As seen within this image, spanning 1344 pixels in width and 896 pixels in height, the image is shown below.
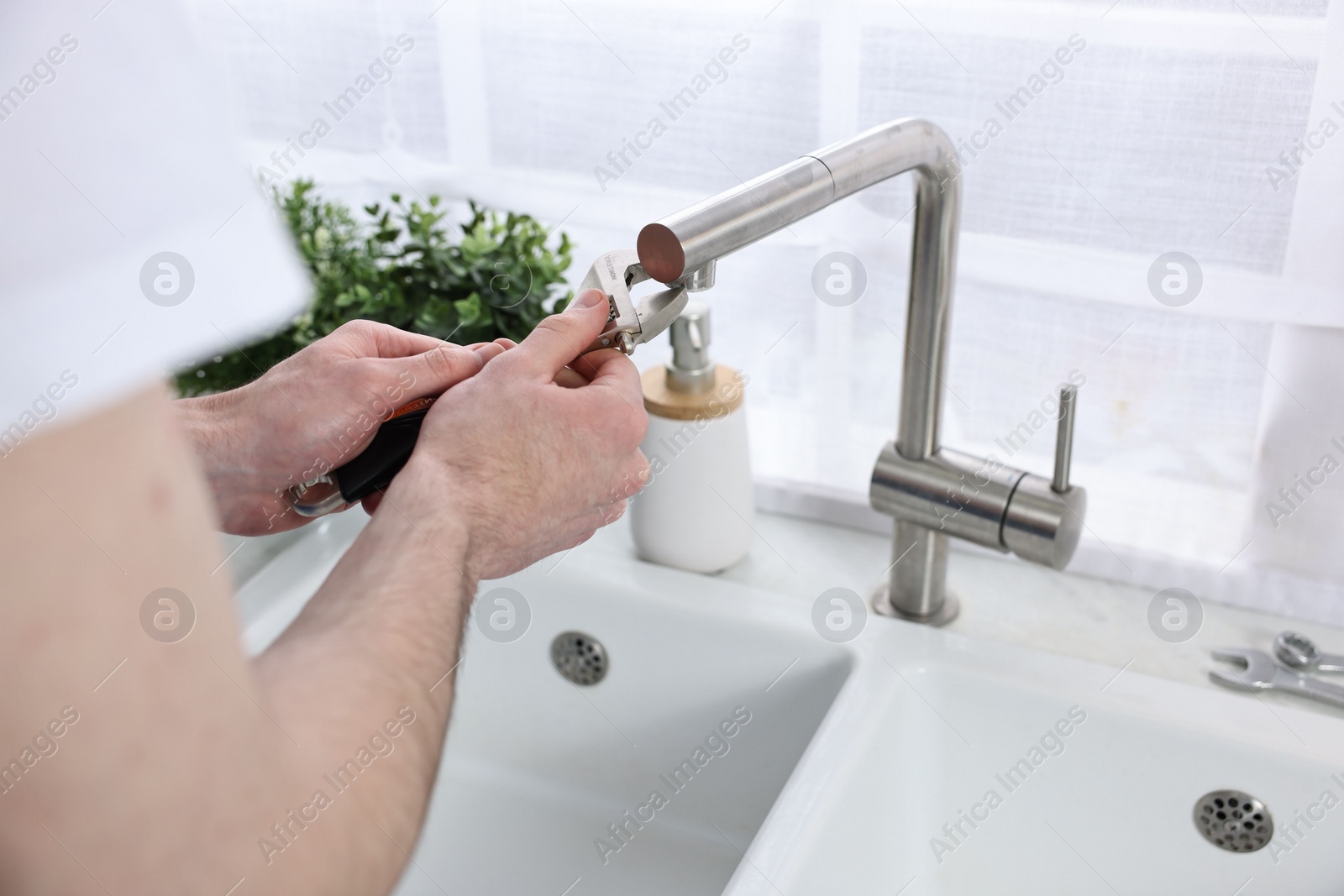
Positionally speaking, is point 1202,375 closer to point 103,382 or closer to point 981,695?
point 981,695

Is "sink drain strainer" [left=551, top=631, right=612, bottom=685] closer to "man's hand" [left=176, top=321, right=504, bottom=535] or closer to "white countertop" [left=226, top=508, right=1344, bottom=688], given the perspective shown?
"white countertop" [left=226, top=508, right=1344, bottom=688]

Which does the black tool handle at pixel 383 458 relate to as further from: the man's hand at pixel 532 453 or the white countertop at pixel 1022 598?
the white countertop at pixel 1022 598

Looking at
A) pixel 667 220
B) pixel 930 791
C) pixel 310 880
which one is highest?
pixel 667 220

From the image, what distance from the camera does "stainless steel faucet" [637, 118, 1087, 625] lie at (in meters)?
0.55

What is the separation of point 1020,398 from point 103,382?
647 mm

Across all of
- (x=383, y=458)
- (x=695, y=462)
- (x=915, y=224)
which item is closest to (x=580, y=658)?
(x=695, y=462)

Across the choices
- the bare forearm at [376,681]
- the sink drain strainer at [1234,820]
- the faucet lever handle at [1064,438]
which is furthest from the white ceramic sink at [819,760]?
the bare forearm at [376,681]

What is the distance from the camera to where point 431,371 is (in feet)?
2.03

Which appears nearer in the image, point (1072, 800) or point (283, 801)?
point (283, 801)

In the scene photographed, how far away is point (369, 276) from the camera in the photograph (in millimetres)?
871

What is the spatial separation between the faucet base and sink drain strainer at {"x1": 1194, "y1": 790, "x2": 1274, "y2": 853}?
197 mm

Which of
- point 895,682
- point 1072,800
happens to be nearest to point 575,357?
point 895,682

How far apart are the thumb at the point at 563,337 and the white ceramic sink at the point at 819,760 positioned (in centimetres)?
27

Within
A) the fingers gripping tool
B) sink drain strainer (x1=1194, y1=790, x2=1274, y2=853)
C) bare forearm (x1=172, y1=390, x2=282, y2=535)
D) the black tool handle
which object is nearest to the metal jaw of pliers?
the fingers gripping tool
